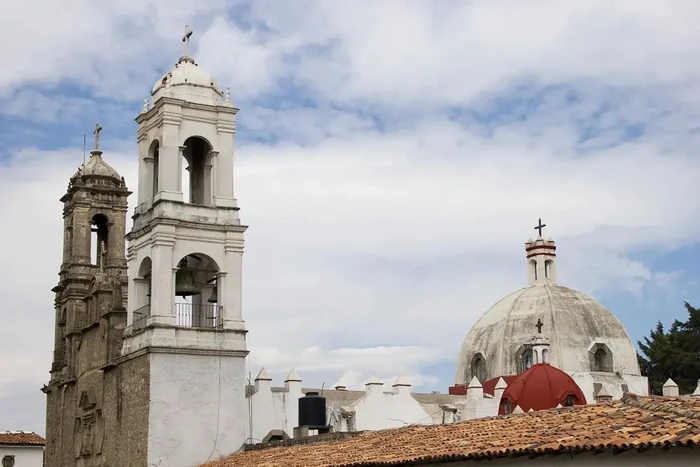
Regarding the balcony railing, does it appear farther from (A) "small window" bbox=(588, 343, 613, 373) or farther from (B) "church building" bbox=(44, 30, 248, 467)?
(A) "small window" bbox=(588, 343, 613, 373)

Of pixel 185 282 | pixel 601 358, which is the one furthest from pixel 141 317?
pixel 601 358

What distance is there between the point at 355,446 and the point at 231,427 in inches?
226

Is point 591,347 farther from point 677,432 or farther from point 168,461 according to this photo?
point 677,432

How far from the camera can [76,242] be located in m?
31.7

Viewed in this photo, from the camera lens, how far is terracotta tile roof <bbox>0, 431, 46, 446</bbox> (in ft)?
163

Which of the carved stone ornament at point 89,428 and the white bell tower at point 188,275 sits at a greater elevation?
the white bell tower at point 188,275

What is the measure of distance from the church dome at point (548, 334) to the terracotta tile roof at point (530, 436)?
19.9 m

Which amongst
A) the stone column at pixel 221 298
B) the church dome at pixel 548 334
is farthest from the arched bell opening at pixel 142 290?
the church dome at pixel 548 334

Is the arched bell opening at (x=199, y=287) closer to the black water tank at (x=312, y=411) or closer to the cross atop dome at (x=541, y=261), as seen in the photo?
the black water tank at (x=312, y=411)

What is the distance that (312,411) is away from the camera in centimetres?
2481

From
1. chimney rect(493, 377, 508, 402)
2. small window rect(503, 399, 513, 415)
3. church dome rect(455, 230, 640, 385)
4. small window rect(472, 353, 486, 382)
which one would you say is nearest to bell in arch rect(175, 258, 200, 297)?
small window rect(503, 399, 513, 415)

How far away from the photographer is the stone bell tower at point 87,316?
27.1 metres

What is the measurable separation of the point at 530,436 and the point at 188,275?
12420 millimetres

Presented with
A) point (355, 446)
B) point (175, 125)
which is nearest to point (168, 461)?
point (355, 446)
